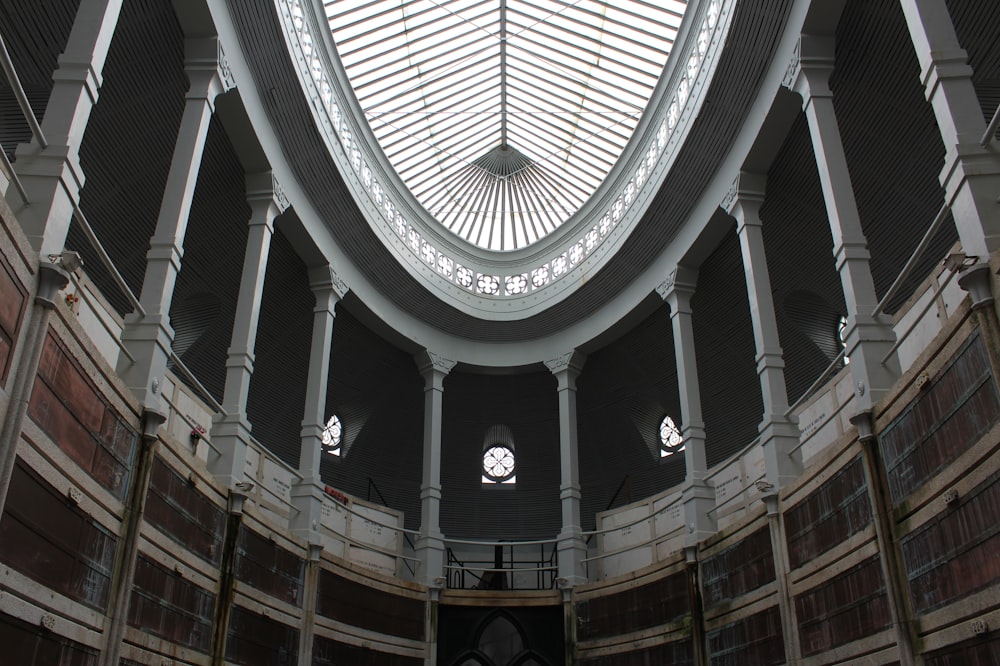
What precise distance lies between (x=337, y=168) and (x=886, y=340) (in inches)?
450

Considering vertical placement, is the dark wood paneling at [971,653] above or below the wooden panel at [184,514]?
below

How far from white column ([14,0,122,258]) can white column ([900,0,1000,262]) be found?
8994 mm

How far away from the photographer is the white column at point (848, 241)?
10852 millimetres

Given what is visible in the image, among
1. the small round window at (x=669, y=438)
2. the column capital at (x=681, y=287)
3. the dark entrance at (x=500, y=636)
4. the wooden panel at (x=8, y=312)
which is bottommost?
the dark entrance at (x=500, y=636)

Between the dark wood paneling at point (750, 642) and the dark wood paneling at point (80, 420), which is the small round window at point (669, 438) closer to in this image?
the dark wood paneling at point (750, 642)

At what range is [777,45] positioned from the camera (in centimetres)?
1423

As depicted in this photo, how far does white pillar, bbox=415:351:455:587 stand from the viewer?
19766 mm

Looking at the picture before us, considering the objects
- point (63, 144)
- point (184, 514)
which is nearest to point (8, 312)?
point (63, 144)

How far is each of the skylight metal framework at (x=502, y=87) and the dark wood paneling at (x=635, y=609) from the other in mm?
12347

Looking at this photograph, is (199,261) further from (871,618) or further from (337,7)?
(871,618)

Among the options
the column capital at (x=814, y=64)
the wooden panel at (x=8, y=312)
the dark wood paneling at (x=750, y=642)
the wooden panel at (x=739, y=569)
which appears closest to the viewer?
the wooden panel at (x=8, y=312)

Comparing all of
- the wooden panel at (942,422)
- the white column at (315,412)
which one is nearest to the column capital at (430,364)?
the white column at (315,412)

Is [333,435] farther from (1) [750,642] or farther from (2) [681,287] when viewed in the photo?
(1) [750,642]

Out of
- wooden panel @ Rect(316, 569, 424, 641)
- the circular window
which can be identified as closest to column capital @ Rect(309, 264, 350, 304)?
wooden panel @ Rect(316, 569, 424, 641)
